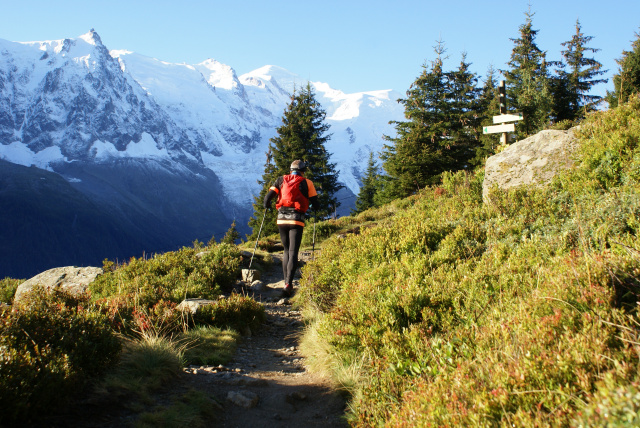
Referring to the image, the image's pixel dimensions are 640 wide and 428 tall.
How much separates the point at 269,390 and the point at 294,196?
15.3 feet

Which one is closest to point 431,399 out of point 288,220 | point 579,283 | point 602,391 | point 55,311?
point 602,391

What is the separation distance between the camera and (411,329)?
401 cm

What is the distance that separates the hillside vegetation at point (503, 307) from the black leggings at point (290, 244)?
25.0 inches

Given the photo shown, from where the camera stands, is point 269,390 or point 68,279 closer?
point 269,390

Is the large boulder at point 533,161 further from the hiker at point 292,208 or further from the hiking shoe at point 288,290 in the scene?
the hiking shoe at point 288,290

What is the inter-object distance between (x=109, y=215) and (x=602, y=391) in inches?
8702

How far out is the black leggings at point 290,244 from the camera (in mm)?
8297

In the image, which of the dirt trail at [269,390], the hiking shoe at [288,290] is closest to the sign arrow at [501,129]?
the hiking shoe at [288,290]

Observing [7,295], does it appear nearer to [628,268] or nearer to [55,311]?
[55,311]

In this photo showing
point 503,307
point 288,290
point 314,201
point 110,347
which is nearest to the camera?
point 503,307

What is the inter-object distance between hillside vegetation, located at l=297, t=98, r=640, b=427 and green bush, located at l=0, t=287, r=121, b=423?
236 centimetres

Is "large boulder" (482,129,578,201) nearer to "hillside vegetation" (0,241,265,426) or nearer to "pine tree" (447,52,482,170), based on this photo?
"hillside vegetation" (0,241,265,426)

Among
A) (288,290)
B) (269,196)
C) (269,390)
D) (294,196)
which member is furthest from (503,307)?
(269,196)

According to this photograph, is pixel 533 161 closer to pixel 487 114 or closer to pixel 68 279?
pixel 68 279
